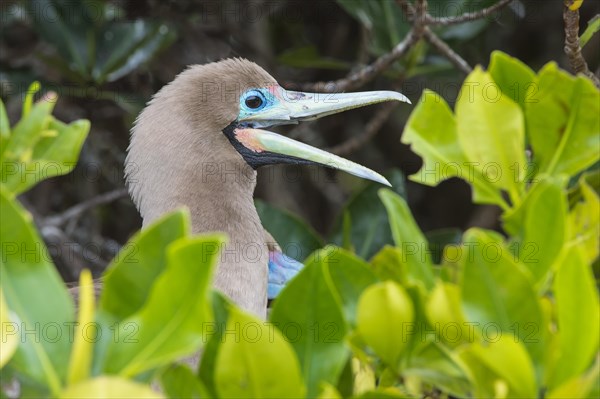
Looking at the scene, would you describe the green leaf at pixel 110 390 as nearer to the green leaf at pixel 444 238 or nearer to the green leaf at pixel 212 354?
the green leaf at pixel 212 354

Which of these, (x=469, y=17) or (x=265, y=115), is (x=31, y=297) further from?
(x=469, y=17)

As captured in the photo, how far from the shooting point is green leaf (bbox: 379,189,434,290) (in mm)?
1630

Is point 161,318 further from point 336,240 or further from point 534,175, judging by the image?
point 336,240

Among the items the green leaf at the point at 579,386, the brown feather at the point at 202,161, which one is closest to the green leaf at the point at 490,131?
the green leaf at the point at 579,386

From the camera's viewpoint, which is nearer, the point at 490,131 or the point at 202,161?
the point at 490,131

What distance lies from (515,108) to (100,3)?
8.81 feet

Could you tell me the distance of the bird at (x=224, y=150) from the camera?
9.01ft

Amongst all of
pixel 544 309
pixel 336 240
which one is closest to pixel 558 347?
pixel 544 309

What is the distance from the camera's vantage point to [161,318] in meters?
1.38

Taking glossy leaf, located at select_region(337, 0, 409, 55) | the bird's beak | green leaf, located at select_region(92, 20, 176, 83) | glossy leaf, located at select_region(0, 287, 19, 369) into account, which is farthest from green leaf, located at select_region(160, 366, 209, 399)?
green leaf, located at select_region(92, 20, 176, 83)

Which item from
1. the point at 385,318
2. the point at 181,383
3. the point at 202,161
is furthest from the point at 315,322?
the point at 202,161

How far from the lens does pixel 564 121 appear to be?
1739 mm

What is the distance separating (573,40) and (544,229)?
39.0 inches

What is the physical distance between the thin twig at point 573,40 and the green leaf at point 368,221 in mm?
1055
